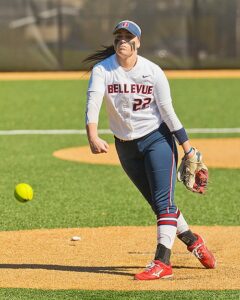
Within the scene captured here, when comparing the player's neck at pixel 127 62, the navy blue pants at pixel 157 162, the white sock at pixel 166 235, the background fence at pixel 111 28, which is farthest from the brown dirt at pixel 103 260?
the background fence at pixel 111 28

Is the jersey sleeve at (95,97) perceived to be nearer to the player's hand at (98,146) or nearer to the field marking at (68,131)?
the player's hand at (98,146)

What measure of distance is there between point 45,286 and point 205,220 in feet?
11.2

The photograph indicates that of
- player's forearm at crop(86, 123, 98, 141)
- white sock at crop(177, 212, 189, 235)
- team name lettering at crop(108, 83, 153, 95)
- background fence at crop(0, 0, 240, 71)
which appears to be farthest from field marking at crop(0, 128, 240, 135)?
background fence at crop(0, 0, 240, 71)

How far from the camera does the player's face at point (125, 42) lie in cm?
696

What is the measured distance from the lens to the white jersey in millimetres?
6977

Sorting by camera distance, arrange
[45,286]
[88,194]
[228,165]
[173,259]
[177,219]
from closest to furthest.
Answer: [45,286]
[177,219]
[173,259]
[88,194]
[228,165]

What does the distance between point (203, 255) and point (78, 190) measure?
453 cm

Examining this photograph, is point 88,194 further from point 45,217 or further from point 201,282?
point 201,282

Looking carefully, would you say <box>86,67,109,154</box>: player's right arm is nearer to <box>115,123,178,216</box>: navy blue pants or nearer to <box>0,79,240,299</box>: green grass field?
<box>115,123,178,216</box>: navy blue pants

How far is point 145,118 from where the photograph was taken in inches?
280

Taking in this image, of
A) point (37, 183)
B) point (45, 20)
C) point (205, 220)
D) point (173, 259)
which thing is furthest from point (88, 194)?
point (45, 20)

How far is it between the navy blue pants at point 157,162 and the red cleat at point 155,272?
0.37m

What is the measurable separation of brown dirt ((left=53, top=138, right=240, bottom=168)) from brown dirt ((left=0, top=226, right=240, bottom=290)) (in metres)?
4.66

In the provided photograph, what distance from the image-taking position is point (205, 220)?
9930mm
